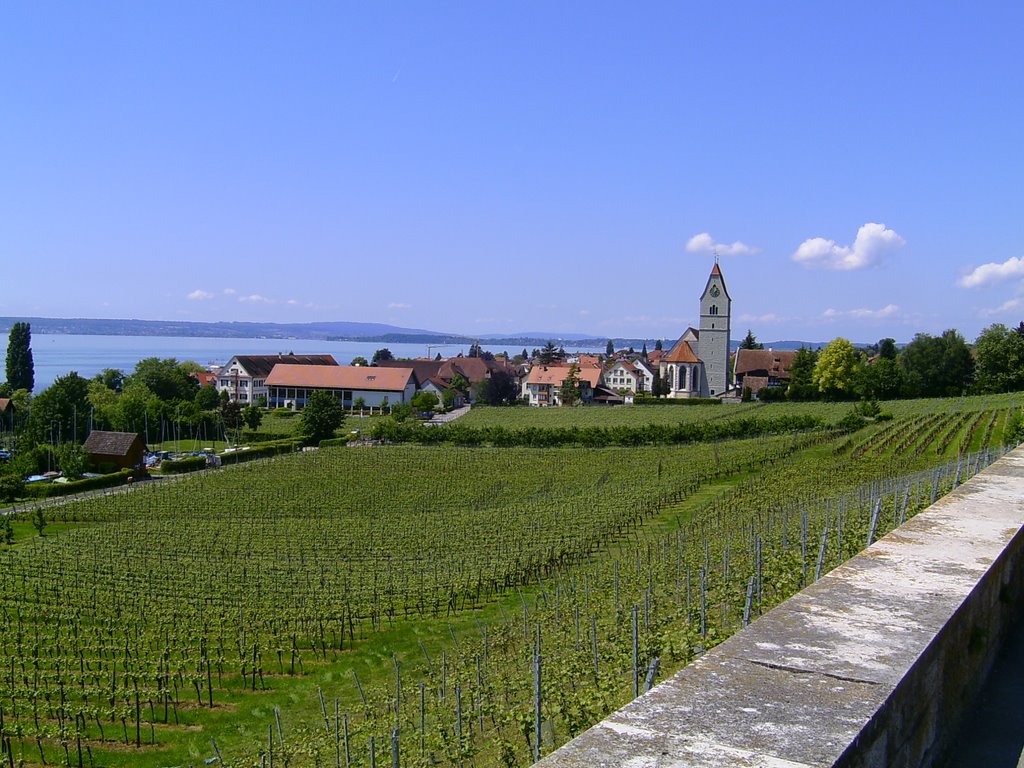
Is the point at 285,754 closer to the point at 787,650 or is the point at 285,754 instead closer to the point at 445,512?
the point at 787,650

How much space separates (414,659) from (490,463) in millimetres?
Answer: 33664

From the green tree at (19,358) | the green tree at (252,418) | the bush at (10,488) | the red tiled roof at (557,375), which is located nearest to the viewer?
the bush at (10,488)

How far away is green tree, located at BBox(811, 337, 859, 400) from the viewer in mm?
82562

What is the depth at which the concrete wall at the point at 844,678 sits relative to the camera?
7.34 ft

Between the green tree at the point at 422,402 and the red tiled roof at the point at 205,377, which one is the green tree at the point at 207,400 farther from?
the red tiled roof at the point at 205,377

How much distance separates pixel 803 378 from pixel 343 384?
4732 centimetres

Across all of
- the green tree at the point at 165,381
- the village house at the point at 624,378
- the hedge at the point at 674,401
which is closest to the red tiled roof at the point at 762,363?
the village house at the point at 624,378

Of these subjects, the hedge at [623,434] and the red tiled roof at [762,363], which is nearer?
the hedge at [623,434]

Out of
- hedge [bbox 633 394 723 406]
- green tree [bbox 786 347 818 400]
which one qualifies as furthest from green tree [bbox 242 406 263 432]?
green tree [bbox 786 347 818 400]

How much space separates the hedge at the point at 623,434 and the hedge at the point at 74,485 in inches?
785

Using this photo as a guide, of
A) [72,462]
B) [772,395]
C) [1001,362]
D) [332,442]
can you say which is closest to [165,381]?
[332,442]

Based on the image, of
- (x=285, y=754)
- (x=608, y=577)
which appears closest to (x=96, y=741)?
(x=285, y=754)

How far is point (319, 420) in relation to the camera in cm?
6656

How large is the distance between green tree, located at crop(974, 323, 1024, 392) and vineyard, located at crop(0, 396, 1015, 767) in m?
32.3
